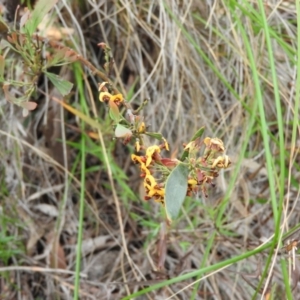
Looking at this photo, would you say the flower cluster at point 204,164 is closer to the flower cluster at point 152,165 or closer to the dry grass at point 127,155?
the flower cluster at point 152,165

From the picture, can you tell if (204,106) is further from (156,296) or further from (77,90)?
(156,296)

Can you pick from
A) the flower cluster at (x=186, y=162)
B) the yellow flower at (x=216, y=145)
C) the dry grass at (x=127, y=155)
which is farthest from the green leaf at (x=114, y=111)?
the dry grass at (x=127, y=155)

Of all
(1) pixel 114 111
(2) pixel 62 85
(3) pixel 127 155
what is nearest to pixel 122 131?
(1) pixel 114 111

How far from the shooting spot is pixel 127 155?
1229mm

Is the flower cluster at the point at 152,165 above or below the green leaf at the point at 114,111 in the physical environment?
below

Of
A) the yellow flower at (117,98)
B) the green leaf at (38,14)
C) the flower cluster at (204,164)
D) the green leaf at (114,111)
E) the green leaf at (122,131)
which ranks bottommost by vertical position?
the flower cluster at (204,164)

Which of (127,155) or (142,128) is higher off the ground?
(142,128)

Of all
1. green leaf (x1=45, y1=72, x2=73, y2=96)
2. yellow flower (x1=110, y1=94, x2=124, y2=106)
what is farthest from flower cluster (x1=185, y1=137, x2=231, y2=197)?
green leaf (x1=45, y1=72, x2=73, y2=96)

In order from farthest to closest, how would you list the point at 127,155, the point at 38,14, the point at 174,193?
the point at 127,155 < the point at 38,14 < the point at 174,193

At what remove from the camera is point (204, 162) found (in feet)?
2.14

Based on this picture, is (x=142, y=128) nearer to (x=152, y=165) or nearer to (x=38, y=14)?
(x=152, y=165)

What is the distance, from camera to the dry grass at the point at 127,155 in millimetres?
1124

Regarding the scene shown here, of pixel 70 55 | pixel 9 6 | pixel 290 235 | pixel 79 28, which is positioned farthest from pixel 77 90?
pixel 290 235

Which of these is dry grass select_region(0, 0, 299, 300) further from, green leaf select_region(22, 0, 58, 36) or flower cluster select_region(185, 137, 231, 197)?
flower cluster select_region(185, 137, 231, 197)
